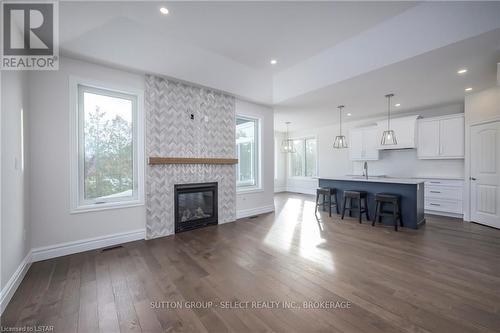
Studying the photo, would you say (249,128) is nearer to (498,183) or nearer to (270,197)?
(270,197)

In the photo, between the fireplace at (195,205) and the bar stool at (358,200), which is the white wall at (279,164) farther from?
the fireplace at (195,205)

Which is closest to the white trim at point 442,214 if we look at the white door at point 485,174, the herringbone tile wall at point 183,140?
the white door at point 485,174

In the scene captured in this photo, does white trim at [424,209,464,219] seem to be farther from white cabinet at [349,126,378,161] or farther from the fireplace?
the fireplace

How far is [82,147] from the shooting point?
10.5 ft

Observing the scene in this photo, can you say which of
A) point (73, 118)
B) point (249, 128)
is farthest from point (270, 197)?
point (73, 118)

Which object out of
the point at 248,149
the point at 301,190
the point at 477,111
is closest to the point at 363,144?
the point at 477,111

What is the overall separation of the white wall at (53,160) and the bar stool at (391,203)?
5.31 meters

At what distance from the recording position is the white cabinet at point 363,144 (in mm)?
6414

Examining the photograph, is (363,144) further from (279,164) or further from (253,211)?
(253,211)

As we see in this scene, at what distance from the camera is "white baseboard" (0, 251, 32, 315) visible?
186cm

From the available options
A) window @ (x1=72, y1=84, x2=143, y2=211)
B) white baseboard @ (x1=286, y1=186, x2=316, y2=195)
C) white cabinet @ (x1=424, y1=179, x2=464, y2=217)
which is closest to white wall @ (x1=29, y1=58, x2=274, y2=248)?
window @ (x1=72, y1=84, x2=143, y2=211)

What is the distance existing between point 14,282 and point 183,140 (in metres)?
2.81

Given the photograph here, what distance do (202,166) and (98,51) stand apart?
2478mm

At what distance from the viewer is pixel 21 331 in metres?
1.61
